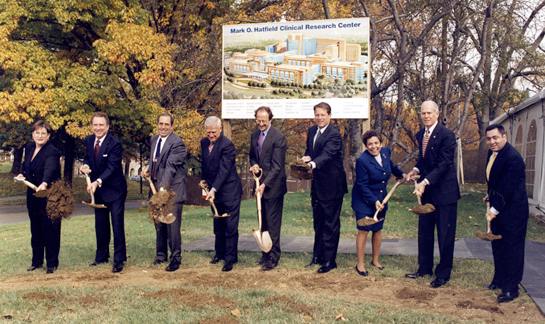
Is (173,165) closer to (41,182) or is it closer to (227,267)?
(227,267)

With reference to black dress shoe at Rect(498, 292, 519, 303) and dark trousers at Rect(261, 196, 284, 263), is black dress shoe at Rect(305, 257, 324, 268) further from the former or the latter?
black dress shoe at Rect(498, 292, 519, 303)

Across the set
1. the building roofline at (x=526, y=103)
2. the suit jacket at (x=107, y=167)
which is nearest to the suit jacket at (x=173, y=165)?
the suit jacket at (x=107, y=167)

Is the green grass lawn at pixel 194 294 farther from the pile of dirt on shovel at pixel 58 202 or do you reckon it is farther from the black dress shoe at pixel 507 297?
the pile of dirt on shovel at pixel 58 202

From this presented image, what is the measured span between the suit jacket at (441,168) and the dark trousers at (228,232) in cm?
274

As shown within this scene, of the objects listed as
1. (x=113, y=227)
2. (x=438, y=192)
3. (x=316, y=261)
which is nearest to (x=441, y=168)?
(x=438, y=192)

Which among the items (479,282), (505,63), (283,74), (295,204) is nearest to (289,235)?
(283,74)

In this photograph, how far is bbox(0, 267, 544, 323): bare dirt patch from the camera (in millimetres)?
4441

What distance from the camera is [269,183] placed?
249 inches

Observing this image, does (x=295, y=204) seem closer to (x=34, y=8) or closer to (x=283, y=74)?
(x=283, y=74)

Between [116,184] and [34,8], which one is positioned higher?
[34,8]

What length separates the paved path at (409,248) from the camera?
607 cm

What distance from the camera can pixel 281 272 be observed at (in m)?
6.05

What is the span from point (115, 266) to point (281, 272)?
7.59 feet

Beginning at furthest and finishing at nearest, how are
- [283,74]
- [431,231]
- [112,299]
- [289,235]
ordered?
[283,74], [289,235], [431,231], [112,299]
